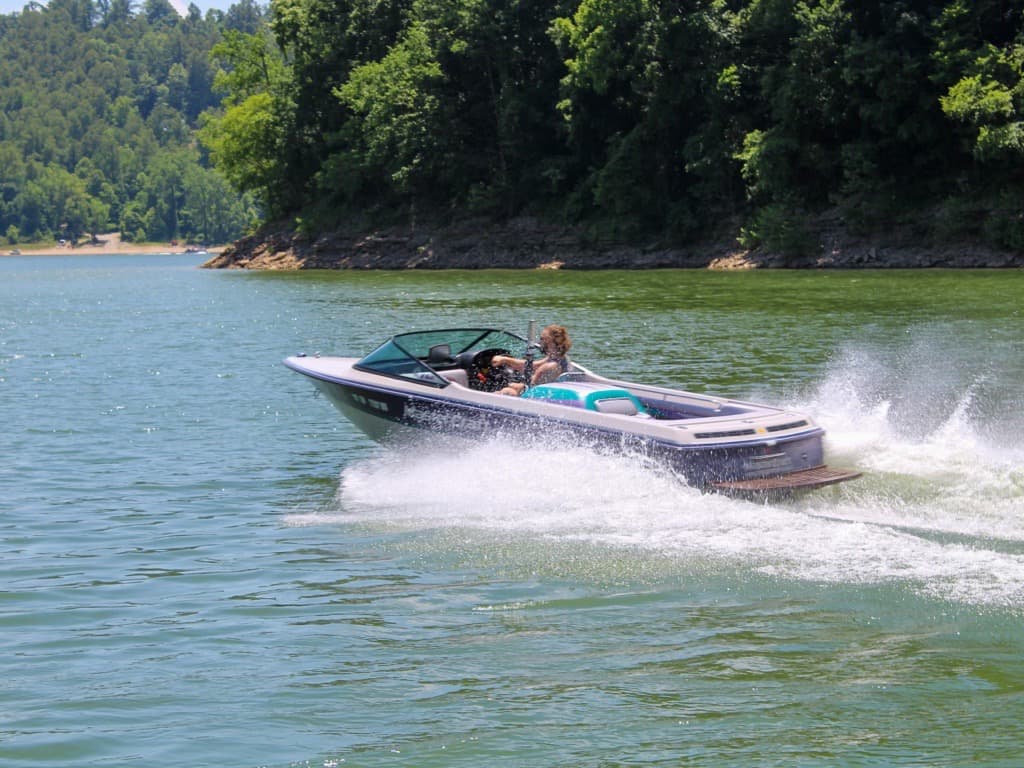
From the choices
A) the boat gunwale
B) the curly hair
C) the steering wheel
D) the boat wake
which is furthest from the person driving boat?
the boat wake

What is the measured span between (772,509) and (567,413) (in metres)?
2.23

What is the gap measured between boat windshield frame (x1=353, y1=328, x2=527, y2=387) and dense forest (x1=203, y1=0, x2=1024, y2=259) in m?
39.0

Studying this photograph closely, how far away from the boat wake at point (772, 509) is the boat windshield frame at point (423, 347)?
92 cm

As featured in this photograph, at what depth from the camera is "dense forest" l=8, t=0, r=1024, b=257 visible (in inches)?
2093

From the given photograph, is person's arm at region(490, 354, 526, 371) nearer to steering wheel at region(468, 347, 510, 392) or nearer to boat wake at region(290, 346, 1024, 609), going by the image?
steering wheel at region(468, 347, 510, 392)

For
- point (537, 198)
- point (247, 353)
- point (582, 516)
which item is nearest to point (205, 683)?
point (582, 516)

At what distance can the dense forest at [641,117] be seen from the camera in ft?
174

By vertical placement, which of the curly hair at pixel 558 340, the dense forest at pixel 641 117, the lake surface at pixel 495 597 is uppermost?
the dense forest at pixel 641 117

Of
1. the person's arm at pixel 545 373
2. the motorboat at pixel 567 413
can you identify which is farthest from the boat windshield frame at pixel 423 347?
the person's arm at pixel 545 373

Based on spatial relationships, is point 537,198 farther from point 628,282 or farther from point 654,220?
point 628,282

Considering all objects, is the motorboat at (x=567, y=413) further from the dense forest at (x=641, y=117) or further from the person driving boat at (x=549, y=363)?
the dense forest at (x=641, y=117)

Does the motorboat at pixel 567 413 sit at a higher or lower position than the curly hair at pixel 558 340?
lower

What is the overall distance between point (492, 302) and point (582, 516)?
94.1ft

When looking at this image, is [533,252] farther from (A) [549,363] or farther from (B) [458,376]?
(A) [549,363]
